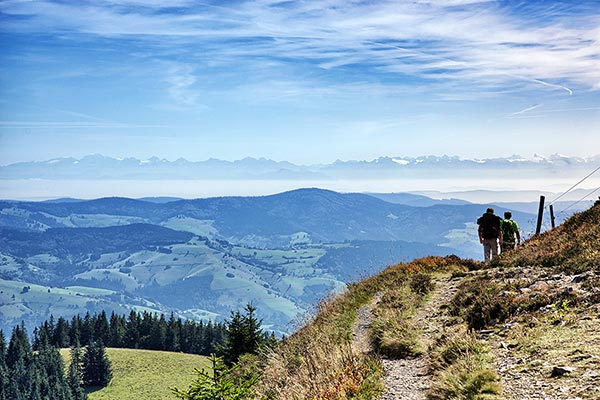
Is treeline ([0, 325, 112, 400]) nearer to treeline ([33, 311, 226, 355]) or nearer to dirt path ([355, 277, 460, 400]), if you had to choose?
treeline ([33, 311, 226, 355])

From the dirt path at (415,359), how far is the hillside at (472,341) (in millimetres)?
29

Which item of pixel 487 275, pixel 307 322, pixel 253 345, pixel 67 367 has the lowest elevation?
pixel 67 367

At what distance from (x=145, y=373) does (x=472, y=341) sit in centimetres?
11084

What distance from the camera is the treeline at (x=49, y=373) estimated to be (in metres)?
99.7

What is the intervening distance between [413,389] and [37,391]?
363 ft

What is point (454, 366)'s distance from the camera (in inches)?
362

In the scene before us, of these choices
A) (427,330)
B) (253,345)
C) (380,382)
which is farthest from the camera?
(253,345)

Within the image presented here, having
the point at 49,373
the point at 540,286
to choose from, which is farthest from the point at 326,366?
the point at 49,373

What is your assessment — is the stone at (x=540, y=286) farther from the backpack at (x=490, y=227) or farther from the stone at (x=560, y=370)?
the backpack at (x=490, y=227)

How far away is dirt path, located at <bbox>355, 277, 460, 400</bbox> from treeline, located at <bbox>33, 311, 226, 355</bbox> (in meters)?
124

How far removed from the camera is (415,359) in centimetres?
1163

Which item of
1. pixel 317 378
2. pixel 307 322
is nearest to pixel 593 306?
pixel 317 378

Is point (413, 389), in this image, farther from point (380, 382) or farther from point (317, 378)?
point (317, 378)

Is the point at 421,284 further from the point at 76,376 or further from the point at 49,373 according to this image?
the point at 49,373
